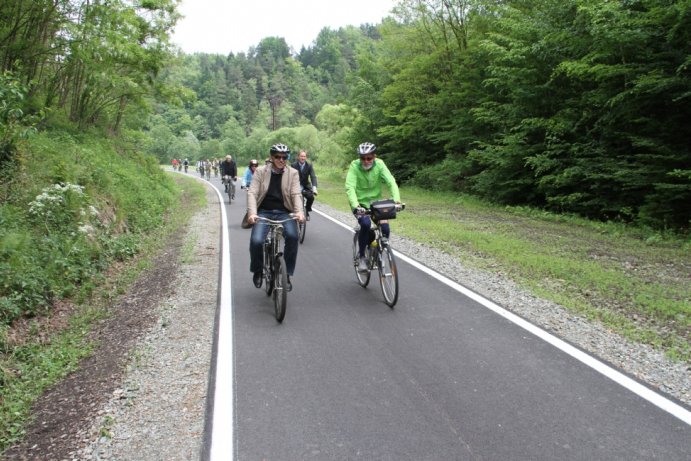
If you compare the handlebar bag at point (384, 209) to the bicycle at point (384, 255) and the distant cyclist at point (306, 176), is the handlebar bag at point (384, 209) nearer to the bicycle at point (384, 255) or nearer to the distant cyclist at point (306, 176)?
the bicycle at point (384, 255)

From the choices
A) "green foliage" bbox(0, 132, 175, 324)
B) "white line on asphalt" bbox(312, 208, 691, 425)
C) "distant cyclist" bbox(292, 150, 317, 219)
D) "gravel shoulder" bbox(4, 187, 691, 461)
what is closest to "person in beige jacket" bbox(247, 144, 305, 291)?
"gravel shoulder" bbox(4, 187, 691, 461)

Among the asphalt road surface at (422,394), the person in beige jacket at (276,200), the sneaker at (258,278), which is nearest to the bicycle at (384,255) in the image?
the asphalt road surface at (422,394)

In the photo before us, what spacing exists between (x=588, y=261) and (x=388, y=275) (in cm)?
448

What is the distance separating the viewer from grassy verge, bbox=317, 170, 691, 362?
572 cm

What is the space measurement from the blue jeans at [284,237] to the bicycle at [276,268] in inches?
3.1

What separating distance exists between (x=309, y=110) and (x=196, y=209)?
315 feet

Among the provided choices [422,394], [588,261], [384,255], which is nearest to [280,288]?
[384,255]

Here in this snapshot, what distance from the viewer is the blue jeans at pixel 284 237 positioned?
6.14 metres

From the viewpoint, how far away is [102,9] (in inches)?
424

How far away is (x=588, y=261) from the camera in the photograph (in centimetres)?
859

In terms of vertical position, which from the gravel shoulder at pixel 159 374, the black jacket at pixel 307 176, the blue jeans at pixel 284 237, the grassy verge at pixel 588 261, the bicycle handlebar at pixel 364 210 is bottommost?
the gravel shoulder at pixel 159 374

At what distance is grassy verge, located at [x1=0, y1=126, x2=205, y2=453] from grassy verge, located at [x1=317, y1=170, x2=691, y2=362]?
5967 millimetres

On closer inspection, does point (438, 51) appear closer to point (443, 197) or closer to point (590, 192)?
point (443, 197)

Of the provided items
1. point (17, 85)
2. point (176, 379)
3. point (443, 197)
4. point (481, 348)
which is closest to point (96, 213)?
point (17, 85)
